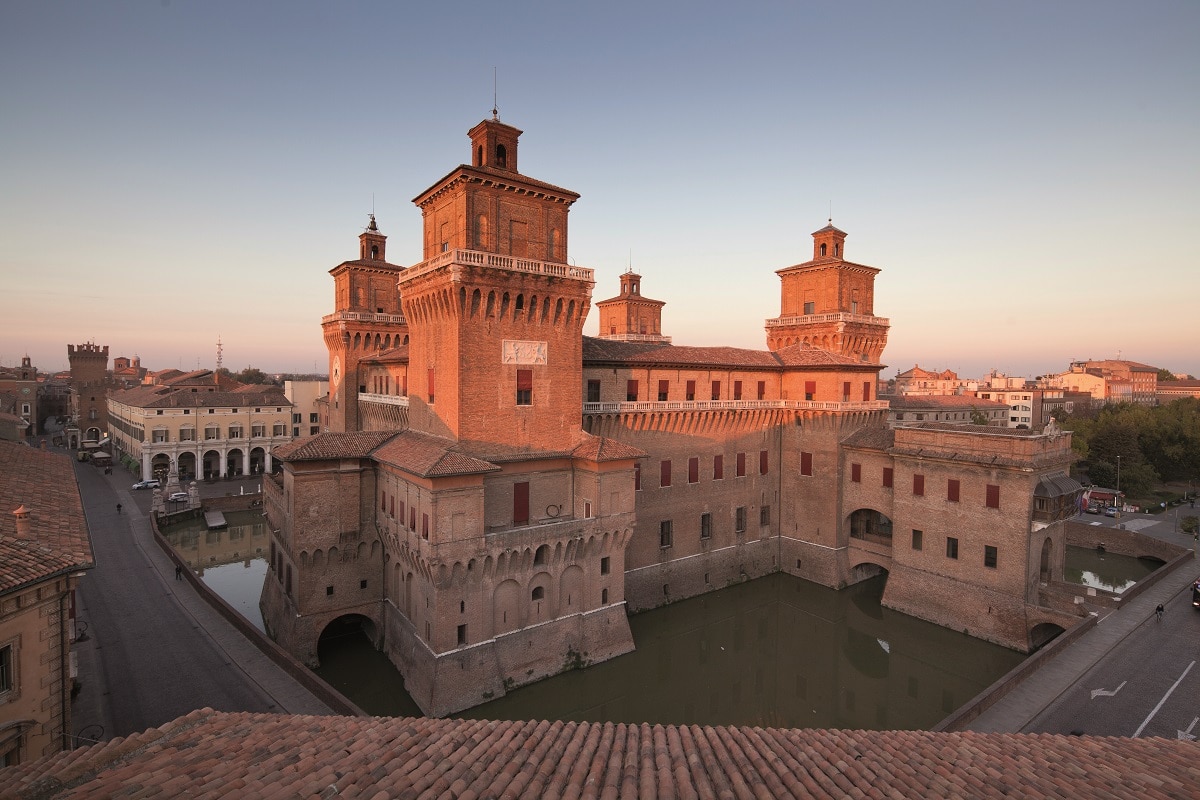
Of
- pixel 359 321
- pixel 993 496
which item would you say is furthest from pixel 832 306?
pixel 359 321

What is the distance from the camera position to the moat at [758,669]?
24.0m

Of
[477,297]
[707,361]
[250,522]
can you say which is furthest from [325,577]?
[250,522]

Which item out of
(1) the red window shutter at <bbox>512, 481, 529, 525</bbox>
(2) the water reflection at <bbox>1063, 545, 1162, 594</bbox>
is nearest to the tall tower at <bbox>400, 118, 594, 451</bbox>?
(1) the red window shutter at <bbox>512, 481, 529, 525</bbox>

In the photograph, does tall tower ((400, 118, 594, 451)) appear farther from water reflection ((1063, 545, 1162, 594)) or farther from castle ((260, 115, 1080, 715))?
water reflection ((1063, 545, 1162, 594))

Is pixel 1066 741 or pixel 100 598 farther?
pixel 100 598

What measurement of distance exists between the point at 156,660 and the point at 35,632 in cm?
1443

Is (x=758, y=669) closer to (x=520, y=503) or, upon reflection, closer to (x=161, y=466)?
(x=520, y=503)

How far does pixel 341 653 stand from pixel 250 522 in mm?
29353

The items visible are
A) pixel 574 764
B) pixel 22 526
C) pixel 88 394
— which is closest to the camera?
pixel 574 764

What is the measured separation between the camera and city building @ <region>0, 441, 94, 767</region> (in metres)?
12.1

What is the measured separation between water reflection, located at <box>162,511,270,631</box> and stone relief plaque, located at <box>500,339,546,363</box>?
19.4 m

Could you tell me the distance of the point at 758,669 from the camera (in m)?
28.2

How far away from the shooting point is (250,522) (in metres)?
50.9

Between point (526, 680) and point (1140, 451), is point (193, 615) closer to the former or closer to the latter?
point (526, 680)
